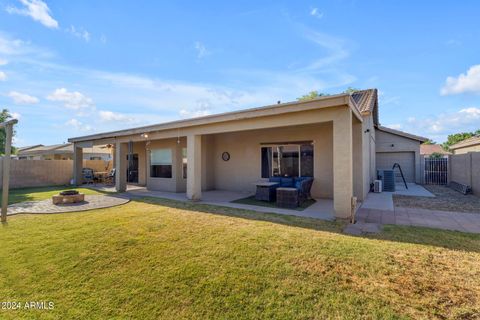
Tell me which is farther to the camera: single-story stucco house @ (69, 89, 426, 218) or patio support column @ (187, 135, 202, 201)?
patio support column @ (187, 135, 202, 201)

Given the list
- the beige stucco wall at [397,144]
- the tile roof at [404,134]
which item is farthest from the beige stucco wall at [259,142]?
the tile roof at [404,134]

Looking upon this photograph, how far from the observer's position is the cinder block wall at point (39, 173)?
544 inches

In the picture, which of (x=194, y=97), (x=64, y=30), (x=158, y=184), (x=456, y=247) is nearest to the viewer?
(x=456, y=247)

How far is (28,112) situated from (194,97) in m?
11.4

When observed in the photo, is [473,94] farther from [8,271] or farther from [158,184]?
[8,271]

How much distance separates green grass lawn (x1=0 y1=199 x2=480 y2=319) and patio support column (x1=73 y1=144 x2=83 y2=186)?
11.5m

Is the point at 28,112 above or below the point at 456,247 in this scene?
above

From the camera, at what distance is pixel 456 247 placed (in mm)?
4172

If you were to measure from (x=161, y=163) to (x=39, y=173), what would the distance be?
9009mm

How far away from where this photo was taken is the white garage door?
1583cm

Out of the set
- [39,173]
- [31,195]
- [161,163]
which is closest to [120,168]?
[161,163]

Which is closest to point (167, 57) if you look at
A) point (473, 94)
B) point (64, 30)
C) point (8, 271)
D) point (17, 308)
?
point (64, 30)

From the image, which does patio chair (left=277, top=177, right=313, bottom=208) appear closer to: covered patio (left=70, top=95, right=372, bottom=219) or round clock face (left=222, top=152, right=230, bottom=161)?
covered patio (left=70, top=95, right=372, bottom=219)

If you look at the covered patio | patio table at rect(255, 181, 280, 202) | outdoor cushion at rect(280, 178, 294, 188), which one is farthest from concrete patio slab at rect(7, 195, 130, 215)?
outdoor cushion at rect(280, 178, 294, 188)
